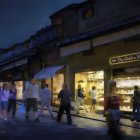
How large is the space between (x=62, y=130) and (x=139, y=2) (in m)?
9.48

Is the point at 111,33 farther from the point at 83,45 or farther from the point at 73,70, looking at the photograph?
the point at 73,70

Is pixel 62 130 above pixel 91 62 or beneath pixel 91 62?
beneath

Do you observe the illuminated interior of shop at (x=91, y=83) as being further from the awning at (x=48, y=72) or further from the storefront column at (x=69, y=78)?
the awning at (x=48, y=72)

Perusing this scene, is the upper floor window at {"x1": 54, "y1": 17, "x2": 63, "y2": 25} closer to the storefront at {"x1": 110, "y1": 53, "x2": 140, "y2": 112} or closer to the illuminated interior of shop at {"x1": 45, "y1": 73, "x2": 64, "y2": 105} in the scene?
the illuminated interior of shop at {"x1": 45, "y1": 73, "x2": 64, "y2": 105}

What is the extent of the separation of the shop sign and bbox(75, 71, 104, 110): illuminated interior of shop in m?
1.83

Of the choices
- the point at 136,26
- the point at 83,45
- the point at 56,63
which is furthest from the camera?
the point at 56,63

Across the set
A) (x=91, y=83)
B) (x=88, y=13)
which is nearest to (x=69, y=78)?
(x=91, y=83)

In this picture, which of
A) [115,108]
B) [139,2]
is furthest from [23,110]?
[115,108]

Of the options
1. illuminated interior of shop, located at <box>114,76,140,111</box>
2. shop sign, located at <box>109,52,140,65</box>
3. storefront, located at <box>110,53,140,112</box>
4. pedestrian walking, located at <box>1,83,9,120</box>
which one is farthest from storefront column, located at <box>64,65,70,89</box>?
pedestrian walking, located at <box>1,83,9,120</box>

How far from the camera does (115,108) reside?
1052 cm

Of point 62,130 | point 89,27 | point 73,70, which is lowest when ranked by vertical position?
point 62,130

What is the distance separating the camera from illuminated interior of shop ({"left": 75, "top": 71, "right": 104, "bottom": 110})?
25406mm

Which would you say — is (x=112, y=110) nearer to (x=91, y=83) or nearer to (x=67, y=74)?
(x=91, y=83)

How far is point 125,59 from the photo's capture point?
Result: 2212cm
